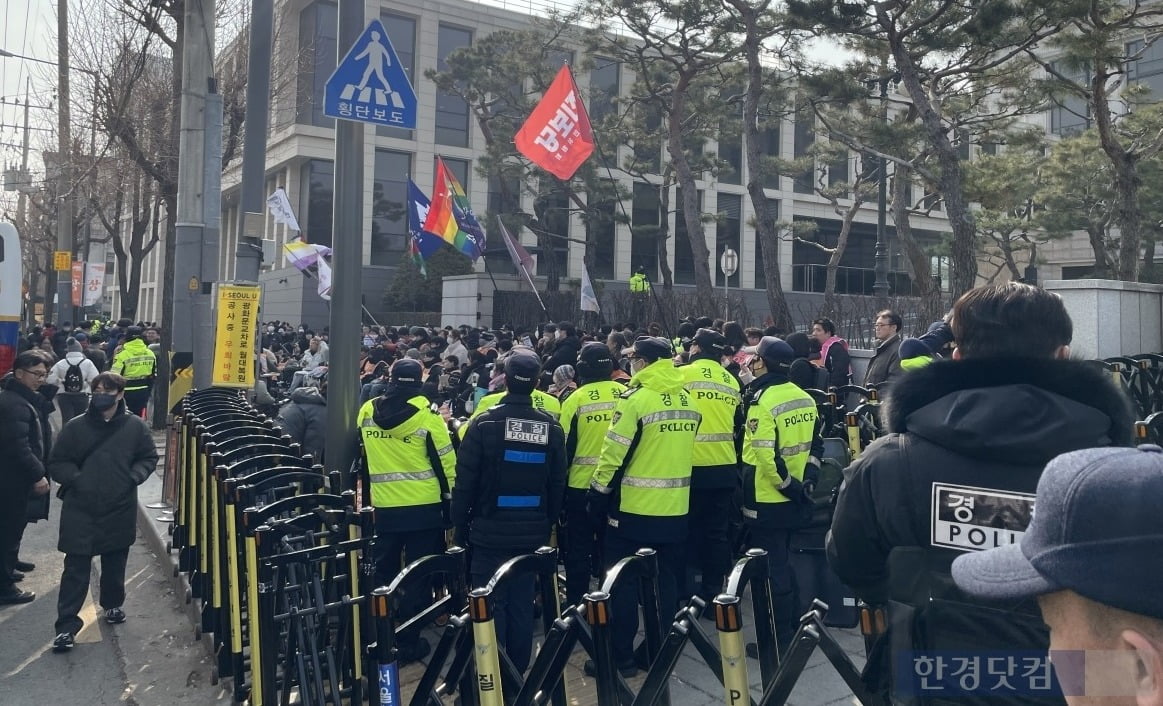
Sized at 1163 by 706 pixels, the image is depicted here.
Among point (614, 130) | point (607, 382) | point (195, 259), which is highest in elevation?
point (614, 130)

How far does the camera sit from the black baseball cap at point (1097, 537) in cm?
109

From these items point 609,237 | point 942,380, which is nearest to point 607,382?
point 942,380

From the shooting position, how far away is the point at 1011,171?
22.9 meters

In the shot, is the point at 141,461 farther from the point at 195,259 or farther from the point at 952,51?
the point at 952,51

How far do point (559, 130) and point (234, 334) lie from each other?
6880mm

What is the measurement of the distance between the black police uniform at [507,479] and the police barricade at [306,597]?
649 mm

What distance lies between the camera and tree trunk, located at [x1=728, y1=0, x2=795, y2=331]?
696 inches

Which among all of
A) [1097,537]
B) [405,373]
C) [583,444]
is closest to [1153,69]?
[583,444]

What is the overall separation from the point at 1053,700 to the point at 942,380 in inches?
29.8

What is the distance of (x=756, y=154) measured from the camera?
18.6 m

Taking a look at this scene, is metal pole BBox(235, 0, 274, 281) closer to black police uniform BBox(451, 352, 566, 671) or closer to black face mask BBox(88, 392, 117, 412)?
black face mask BBox(88, 392, 117, 412)

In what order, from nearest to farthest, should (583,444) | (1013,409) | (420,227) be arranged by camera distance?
1. (1013,409)
2. (583,444)
3. (420,227)

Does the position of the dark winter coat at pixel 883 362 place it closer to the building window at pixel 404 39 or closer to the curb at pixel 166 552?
the curb at pixel 166 552

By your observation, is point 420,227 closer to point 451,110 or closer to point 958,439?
point 958,439
